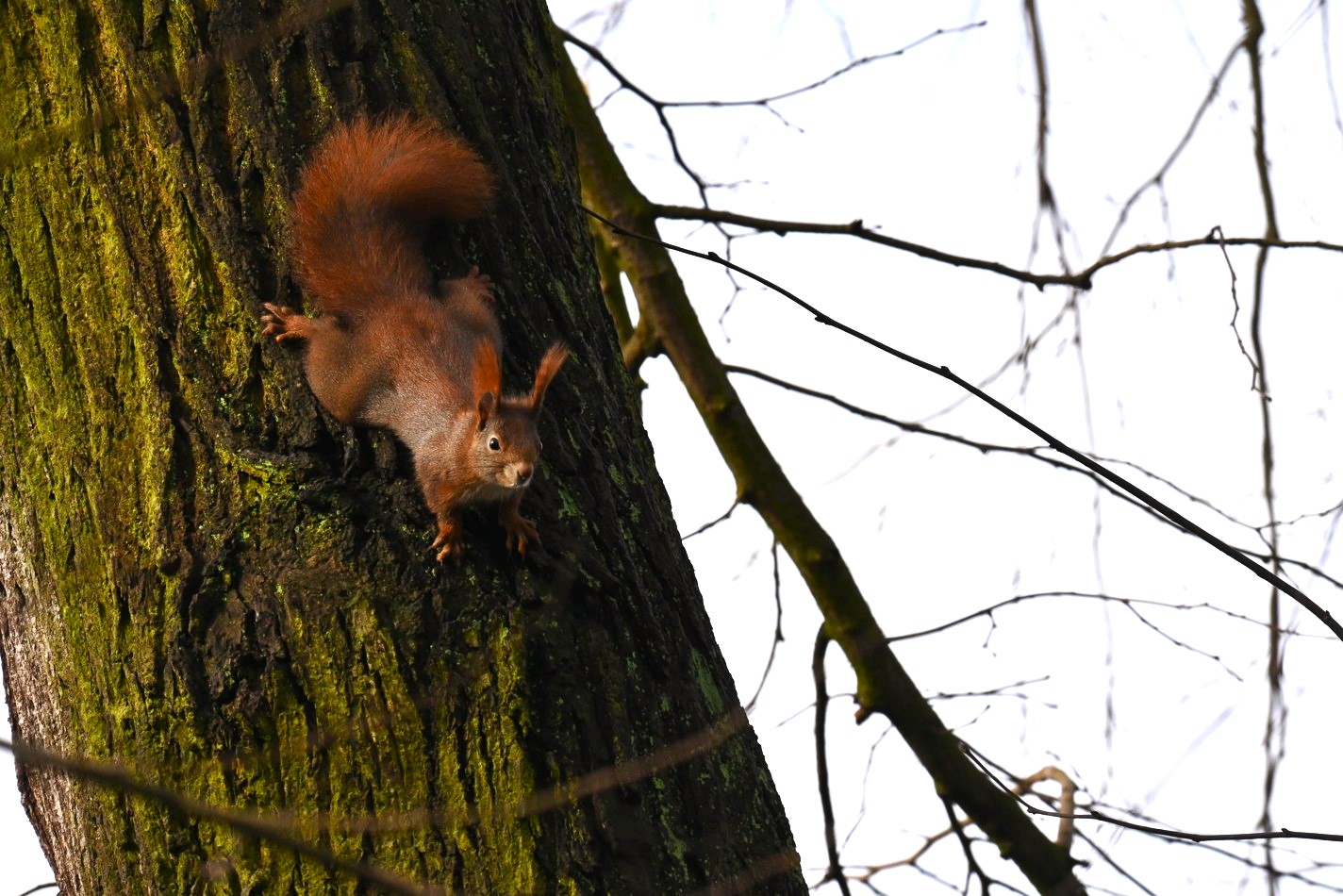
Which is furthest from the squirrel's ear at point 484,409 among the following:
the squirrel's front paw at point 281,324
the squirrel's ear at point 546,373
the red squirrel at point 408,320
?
the squirrel's front paw at point 281,324

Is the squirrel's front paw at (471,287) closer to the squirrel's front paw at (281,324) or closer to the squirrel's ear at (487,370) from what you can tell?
the squirrel's ear at (487,370)

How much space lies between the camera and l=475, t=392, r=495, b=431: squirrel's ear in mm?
2049

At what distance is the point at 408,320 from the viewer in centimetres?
215

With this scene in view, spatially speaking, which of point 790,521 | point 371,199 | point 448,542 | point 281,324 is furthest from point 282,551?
point 790,521

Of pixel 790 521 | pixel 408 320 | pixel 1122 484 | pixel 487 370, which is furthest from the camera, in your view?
pixel 790 521

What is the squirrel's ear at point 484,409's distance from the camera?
6.72 ft

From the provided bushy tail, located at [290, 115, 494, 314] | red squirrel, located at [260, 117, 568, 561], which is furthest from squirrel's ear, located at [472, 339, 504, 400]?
bushy tail, located at [290, 115, 494, 314]

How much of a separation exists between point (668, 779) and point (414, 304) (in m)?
0.87

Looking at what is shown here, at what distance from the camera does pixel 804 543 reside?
3.39 meters

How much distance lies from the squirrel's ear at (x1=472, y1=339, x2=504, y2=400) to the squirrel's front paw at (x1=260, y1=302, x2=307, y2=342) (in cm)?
26

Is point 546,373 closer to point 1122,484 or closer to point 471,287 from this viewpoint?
point 471,287

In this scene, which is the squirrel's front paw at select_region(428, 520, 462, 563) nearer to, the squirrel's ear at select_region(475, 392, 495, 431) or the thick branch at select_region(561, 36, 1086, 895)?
the squirrel's ear at select_region(475, 392, 495, 431)

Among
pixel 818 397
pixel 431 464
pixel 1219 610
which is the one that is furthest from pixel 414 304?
pixel 1219 610

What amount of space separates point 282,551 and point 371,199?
2.07 ft
